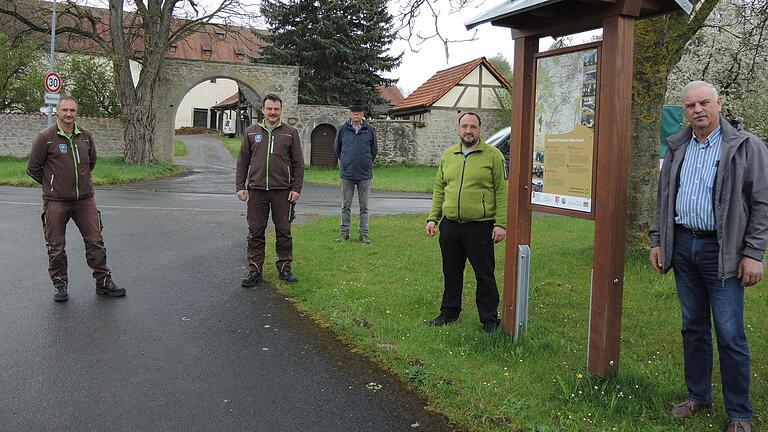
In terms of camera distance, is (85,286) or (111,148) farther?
(111,148)

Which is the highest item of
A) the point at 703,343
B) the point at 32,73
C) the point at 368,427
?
the point at 32,73

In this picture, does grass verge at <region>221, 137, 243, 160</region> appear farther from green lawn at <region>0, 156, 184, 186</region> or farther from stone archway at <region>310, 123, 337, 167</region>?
green lawn at <region>0, 156, 184, 186</region>

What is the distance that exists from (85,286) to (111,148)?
26055mm

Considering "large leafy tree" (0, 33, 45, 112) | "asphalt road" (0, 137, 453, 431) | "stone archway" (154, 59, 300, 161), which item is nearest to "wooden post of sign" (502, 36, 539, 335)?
"asphalt road" (0, 137, 453, 431)

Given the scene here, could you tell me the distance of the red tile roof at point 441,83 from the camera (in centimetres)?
3541

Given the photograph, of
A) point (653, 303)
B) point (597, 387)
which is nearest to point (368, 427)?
point (597, 387)

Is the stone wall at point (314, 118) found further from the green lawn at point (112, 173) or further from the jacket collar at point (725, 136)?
the jacket collar at point (725, 136)

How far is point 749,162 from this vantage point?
353cm

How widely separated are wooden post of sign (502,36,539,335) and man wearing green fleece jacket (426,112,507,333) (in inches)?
14.2

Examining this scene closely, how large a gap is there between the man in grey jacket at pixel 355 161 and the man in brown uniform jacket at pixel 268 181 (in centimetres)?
262

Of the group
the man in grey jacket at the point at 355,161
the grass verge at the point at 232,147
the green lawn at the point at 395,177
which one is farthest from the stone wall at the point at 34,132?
the man in grey jacket at the point at 355,161

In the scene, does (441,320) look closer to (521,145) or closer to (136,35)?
(521,145)

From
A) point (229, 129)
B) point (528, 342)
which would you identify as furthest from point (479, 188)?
point (229, 129)

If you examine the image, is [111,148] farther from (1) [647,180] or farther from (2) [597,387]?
(2) [597,387]
